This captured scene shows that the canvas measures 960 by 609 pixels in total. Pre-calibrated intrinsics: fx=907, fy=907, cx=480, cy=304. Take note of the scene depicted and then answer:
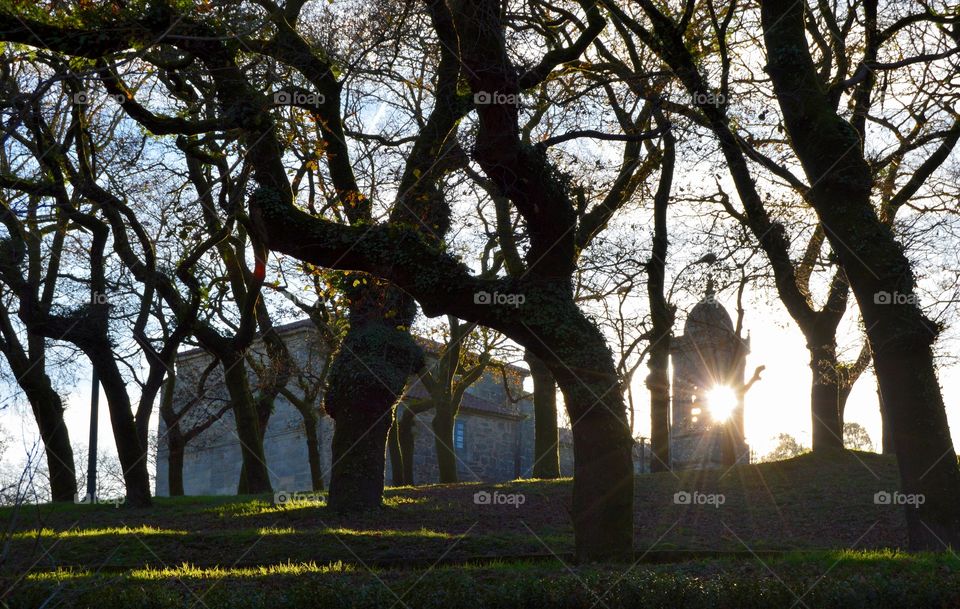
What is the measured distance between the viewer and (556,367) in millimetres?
9961

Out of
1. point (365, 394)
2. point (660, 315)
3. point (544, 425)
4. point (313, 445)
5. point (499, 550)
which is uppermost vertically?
point (660, 315)

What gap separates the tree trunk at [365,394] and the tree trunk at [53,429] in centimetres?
954

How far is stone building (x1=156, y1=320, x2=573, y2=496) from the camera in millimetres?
34897

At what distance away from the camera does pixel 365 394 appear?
46.6ft

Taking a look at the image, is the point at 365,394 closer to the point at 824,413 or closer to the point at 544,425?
the point at 544,425

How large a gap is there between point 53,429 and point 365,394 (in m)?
10.7

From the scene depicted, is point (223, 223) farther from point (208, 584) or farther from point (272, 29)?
point (208, 584)

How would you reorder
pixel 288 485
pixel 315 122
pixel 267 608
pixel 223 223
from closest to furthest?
1. pixel 267 608
2. pixel 315 122
3. pixel 223 223
4. pixel 288 485

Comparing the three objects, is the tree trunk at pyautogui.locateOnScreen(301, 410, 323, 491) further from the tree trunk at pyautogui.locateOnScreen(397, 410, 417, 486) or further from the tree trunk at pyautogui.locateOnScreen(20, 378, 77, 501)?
the tree trunk at pyautogui.locateOnScreen(20, 378, 77, 501)

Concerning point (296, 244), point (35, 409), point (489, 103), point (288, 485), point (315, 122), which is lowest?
point (288, 485)

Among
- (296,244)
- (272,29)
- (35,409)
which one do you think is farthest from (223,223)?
(35,409)

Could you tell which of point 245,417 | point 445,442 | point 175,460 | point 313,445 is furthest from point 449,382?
point 175,460

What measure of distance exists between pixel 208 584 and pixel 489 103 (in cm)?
578

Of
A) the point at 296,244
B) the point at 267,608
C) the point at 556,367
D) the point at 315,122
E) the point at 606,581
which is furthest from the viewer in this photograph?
the point at 315,122
